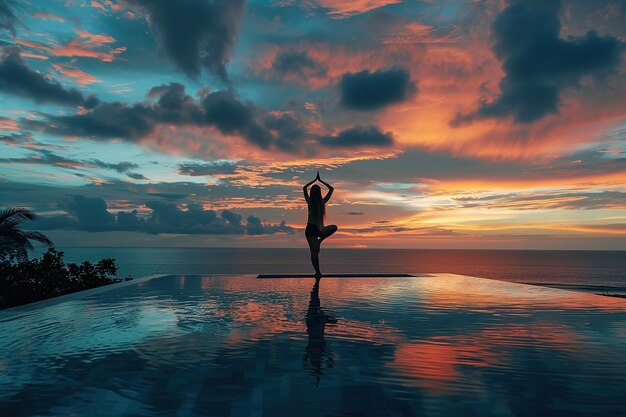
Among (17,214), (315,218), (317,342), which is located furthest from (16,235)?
(317,342)

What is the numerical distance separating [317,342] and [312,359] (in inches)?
37.1

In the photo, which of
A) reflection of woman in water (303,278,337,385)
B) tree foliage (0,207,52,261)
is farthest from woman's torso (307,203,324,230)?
tree foliage (0,207,52,261)

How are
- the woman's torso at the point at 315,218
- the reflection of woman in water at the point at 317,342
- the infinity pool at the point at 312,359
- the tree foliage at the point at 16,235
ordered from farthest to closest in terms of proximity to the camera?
the tree foliage at the point at 16,235 → the woman's torso at the point at 315,218 → the reflection of woman in water at the point at 317,342 → the infinity pool at the point at 312,359

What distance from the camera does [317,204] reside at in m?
15.3

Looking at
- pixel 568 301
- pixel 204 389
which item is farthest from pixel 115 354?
pixel 568 301

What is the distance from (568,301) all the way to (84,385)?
36.7 ft

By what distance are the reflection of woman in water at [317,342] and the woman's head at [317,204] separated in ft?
16.4

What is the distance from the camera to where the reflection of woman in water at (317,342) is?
541 cm

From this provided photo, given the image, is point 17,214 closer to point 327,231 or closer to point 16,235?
point 16,235

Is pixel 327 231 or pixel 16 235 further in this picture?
pixel 16 235

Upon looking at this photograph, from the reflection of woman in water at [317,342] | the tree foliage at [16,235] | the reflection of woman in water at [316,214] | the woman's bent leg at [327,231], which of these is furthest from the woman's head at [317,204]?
the tree foliage at [16,235]

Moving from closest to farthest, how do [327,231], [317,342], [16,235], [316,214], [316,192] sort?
[317,342] < [316,192] < [316,214] < [327,231] < [16,235]

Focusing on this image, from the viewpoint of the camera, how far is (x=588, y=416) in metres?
3.95

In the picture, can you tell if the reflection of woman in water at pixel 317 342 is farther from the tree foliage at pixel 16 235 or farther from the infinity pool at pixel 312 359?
the tree foliage at pixel 16 235
